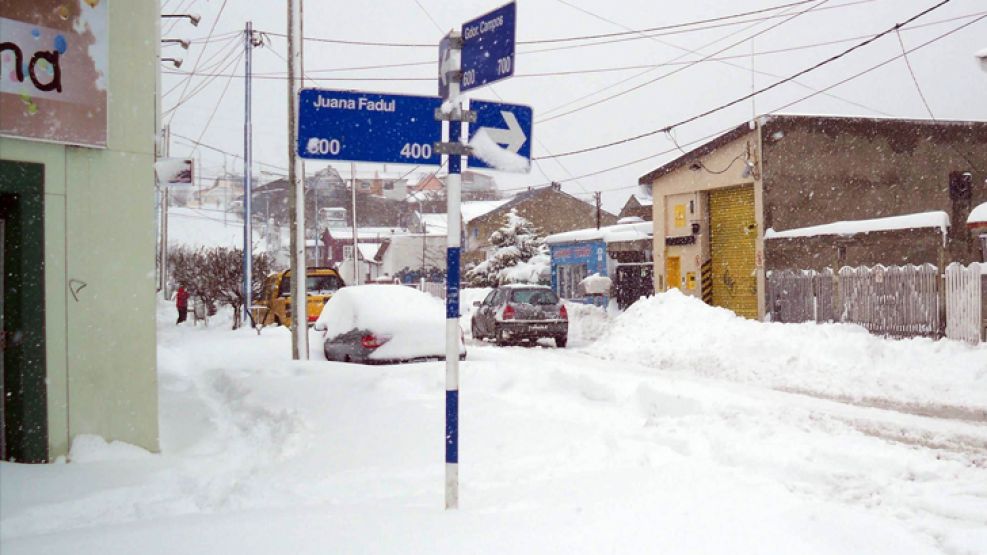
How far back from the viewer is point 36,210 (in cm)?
694

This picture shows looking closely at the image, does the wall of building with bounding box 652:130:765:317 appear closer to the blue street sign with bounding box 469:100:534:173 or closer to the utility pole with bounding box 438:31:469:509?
the blue street sign with bounding box 469:100:534:173

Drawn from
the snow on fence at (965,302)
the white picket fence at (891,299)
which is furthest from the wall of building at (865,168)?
the snow on fence at (965,302)

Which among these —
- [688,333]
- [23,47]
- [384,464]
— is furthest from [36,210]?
[688,333]

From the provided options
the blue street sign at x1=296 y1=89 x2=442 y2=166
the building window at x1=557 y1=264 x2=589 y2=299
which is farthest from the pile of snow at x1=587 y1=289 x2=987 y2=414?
the building window at x1=557 y1=264 x2=589 y2=299

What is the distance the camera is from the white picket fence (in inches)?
662

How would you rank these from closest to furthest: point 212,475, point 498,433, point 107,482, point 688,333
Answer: point 107,482 < point 212,475 < point 498,433 < point 688,333

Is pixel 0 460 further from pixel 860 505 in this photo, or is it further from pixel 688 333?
pixel 688 333

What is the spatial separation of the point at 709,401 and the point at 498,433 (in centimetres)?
323

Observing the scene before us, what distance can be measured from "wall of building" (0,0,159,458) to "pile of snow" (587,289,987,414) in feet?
31.2

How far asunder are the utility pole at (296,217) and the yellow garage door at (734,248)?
16657 mm

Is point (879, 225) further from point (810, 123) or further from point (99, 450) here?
point (99, 450)

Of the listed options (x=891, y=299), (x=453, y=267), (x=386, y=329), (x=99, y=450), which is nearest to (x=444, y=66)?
(x=453, y=267)

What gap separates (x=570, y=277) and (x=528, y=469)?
33.0 meters

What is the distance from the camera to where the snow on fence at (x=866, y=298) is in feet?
58.9
